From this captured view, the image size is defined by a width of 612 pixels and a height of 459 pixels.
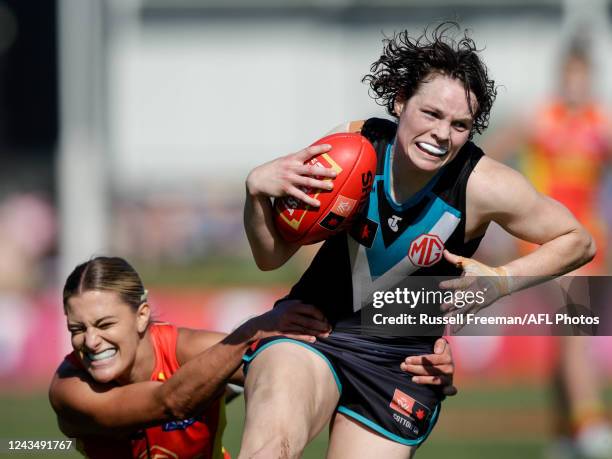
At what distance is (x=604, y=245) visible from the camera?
858cm

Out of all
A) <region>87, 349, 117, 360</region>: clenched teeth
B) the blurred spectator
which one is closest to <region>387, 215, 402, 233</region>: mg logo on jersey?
<region>87, 349, 117, 360</region>: clenched teeth

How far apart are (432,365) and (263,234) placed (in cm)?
95

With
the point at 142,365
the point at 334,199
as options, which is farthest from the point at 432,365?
the point at 142,365

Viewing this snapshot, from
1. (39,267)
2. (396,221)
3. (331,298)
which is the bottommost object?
(39,267)

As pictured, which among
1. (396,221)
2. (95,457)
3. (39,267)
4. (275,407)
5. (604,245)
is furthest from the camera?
(39,267)

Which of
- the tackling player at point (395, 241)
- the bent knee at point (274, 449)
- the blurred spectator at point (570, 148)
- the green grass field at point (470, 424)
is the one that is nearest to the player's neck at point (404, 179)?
the tackling player at point (395, 241)

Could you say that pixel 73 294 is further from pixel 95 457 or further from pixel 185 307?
pixel 185 307

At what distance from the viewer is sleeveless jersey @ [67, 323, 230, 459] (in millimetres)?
4945

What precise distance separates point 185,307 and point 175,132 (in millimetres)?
15835

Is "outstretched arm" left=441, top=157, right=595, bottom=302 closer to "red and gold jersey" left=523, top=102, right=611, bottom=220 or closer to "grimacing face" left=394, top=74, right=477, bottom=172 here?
"grimacing face" left=394, top=74, right=477, bottom=172

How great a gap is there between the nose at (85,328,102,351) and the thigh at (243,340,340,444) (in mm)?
657

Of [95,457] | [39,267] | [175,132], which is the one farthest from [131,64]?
[95,457]

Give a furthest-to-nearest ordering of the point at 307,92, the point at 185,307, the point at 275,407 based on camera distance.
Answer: the point at 307,92
the point at 185,307
the point at 275,407

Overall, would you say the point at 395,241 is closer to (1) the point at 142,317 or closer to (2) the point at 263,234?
(2) the point at 263,234
